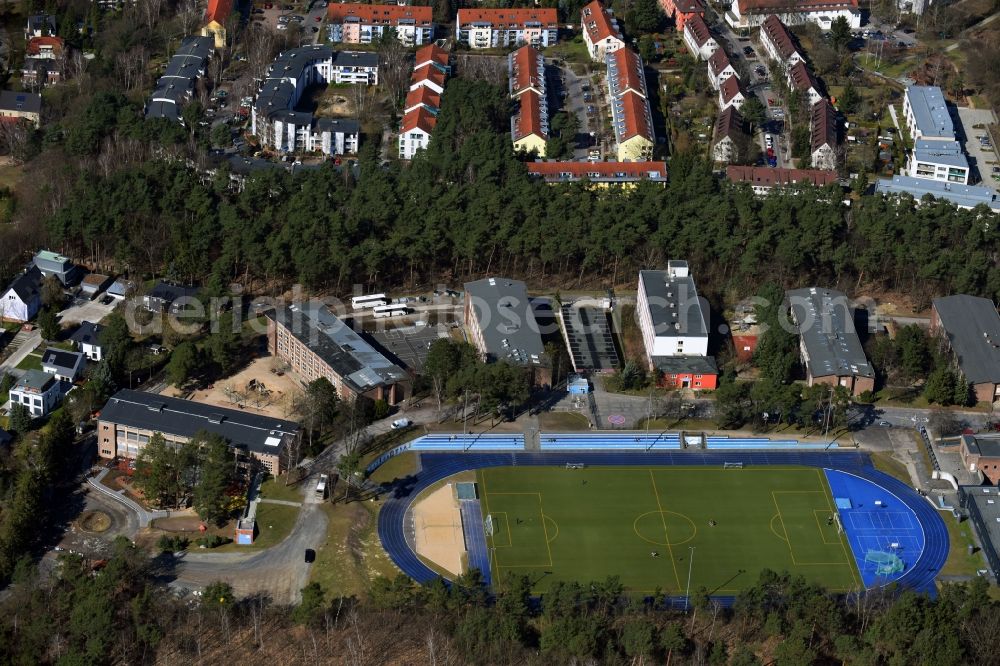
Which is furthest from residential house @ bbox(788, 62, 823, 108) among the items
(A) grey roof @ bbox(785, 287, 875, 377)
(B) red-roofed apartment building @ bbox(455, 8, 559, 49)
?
(A) grey roof @ bbox(785, 287, 875, 377)

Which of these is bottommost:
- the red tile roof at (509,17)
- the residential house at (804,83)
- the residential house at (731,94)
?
the residential house at (731,94)

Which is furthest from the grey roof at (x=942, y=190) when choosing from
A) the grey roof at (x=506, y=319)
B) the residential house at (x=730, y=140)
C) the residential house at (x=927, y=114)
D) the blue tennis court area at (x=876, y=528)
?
the blue tennis court area at (x=876, y=528)

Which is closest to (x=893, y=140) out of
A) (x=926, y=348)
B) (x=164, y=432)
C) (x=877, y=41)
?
(x=877, y=41)

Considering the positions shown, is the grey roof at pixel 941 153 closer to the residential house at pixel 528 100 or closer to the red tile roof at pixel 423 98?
the residential house at pixel 528 100

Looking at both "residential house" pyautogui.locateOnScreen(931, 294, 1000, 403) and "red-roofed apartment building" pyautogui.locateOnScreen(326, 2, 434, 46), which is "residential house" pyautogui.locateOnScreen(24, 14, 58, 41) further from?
"residential house" pyautogui.locateOnScreen(931, 294, 1000, 403)

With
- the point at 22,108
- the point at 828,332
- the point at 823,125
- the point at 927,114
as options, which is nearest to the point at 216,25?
the point at 22,108

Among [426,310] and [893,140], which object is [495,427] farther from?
[893,140]

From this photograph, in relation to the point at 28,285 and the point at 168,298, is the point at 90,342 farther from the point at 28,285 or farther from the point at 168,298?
the point at 28,285
